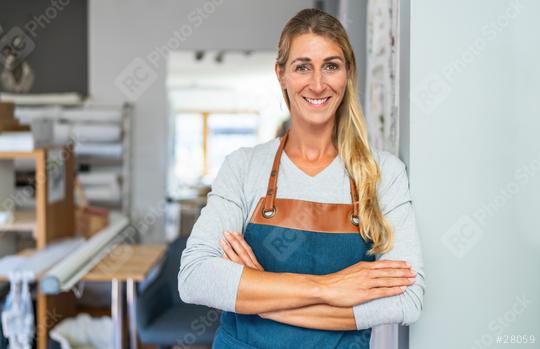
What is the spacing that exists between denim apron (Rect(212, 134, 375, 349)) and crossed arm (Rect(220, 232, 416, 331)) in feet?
0.25

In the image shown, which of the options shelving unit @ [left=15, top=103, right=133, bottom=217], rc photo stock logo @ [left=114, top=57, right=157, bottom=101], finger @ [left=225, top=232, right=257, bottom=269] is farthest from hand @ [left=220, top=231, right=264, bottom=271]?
rc photo stock logo @ [left=114, top=57, right=157, bottom=101]

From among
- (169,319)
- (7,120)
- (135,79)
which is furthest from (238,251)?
(135,79)

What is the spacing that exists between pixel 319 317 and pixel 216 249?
0.30 meters

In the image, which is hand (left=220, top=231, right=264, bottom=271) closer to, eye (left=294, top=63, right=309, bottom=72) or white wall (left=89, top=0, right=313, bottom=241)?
eye (left=294, top=63, right=309, bottom=72)

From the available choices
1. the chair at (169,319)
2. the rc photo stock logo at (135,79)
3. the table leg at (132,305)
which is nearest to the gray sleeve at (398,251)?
the chair at (169,319)

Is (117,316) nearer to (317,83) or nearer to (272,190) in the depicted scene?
(272,190)

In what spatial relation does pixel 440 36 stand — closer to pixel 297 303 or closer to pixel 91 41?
pixel 297 303

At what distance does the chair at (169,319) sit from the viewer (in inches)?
128

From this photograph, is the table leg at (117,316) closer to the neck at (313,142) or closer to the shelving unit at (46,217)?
the shelving unit at (46,217)

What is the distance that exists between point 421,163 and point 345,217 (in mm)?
267

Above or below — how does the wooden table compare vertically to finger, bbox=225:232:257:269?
below

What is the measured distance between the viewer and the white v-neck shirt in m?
1.38

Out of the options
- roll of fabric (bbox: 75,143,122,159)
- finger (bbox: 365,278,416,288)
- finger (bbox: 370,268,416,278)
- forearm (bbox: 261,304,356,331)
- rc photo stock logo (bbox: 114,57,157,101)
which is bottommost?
forearm (bbox: 261,304,356,331)

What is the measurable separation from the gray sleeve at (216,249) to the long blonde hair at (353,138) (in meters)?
0.28
